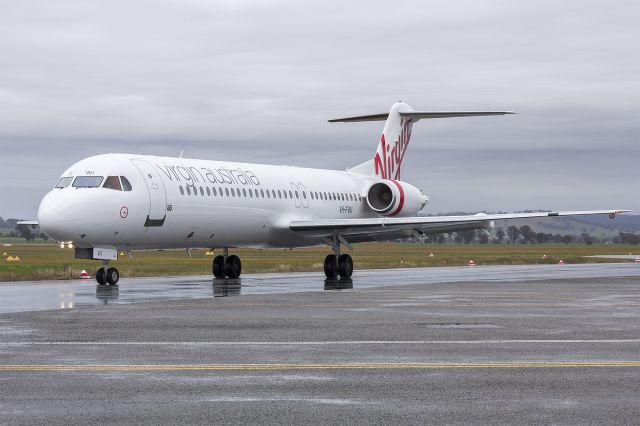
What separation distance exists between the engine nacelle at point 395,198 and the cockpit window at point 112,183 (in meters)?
14.1

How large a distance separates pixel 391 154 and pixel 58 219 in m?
18.7

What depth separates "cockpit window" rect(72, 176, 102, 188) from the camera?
89.1 ft

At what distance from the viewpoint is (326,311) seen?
1819 centimetres

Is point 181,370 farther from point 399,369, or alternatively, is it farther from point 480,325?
point 480,325

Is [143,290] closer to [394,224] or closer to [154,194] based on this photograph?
[154,194]

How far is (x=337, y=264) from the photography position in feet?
112

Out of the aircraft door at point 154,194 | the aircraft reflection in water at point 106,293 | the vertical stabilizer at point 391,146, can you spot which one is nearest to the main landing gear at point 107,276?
the aircraft reflection in water at point 106,293

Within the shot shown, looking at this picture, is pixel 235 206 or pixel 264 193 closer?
pixel 235 206

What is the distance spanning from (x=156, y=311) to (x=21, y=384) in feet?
29.2

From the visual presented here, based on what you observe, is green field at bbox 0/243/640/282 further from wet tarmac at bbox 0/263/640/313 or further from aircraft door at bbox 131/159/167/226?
aircraft door at bbox 131/159/167/226

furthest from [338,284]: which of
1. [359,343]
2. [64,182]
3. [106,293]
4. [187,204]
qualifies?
[359,343]

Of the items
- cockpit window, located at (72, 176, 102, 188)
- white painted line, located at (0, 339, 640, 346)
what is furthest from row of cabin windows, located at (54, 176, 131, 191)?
white painted line, located at (0, 339, 640, 346)

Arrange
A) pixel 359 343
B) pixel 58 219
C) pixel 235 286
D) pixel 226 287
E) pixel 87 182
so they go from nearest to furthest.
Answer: pixel 359 343 < pixel 58 219 < pixel 87 182 < pixel 226 287 < pixel 235 286

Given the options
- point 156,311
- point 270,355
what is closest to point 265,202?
point 156,311
